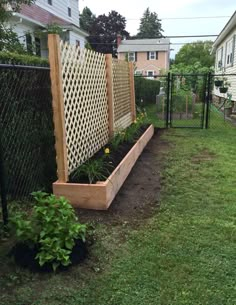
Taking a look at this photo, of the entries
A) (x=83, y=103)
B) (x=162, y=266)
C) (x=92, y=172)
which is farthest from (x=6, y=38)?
(x=162, y=266)

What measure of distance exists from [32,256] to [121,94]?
520 centimetres

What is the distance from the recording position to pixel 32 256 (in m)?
2.64

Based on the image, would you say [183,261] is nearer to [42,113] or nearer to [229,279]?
[229,279]

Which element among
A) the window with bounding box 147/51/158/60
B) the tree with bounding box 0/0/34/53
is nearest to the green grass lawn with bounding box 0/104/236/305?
the tree with bounding box 0/0/34/53

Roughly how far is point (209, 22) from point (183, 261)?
154 feet

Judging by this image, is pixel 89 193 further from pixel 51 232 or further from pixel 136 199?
pixel 51 232

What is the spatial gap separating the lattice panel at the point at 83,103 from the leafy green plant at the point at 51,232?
52.0 inches

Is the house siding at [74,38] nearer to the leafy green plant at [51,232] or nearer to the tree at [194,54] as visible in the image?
the leafy green plant at [51,232]

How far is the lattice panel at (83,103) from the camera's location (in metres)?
4.01

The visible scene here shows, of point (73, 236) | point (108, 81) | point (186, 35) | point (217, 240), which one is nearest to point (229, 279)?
point (217, 240)

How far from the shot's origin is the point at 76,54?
437 centimetres

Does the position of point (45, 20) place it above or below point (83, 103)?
above

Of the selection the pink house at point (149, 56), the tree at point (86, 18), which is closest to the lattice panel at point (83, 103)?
the pink house at point (149, 56)

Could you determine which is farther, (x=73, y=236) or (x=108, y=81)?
(x=108, y=81)
